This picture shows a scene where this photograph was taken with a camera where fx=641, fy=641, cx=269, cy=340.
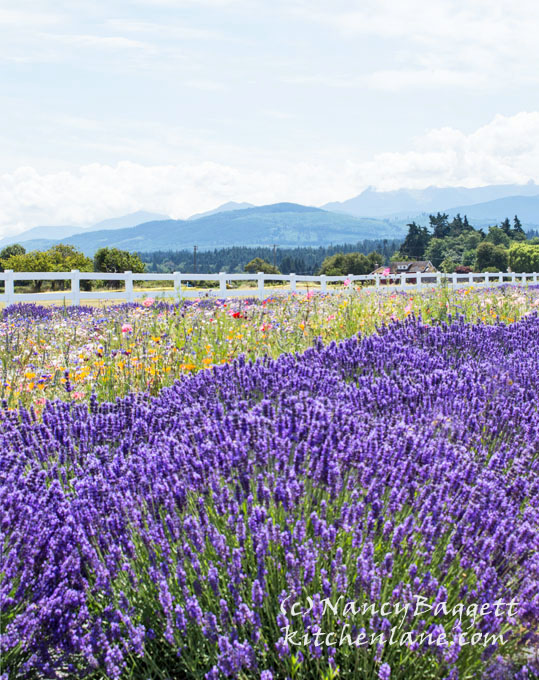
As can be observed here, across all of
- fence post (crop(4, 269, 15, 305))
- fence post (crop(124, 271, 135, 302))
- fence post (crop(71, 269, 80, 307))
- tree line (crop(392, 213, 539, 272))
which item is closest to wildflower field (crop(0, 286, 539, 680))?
fence post (crop(4, 269, 15, 305))

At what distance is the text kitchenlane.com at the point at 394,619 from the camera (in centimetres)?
189

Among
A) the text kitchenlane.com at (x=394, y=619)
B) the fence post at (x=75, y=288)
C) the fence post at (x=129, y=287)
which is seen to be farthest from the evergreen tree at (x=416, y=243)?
the text kitchenlane.com at (x=394, y=619)

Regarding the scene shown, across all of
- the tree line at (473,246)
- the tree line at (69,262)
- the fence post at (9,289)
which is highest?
the tree line at (473,246)

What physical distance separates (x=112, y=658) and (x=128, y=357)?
162 inches

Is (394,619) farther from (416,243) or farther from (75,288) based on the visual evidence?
(416,243)

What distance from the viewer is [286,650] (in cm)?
183

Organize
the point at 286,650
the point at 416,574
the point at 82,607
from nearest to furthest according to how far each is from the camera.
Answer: the point at 286,650
the point at 82,607
the point at 416,574

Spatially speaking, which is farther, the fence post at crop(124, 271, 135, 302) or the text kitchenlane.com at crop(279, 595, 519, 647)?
the fence post at crop(124, 271, 135, 302)

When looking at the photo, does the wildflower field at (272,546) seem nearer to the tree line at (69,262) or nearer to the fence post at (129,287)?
the fence post at (129,287)

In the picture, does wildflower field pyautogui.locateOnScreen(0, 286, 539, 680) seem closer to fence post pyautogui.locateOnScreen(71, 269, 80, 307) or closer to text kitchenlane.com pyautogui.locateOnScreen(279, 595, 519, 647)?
text kitchenlane.com pyautogui.locateOnScreen(279, 595, 519, 647)

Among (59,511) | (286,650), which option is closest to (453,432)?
(286,650)

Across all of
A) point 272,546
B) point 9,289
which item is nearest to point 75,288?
point 9,289

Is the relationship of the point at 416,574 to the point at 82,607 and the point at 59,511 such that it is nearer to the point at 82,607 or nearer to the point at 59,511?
the point at 82,607

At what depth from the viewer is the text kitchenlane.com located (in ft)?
6.20
